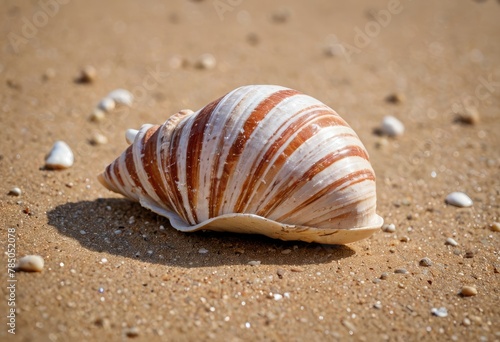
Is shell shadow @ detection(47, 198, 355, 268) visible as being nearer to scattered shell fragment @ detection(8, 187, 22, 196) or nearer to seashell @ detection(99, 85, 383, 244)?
seashell @ detection(99, 85, 383, 244)

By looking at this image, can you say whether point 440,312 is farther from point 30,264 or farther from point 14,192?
point 14,192

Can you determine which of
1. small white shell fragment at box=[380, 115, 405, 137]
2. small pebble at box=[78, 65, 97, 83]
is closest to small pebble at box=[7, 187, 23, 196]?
small pebble at box=[78, 65, 97, 83]

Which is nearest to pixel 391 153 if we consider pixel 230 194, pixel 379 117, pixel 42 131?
pixel 379 117

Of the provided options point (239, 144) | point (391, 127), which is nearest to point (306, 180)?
point (239, 144)

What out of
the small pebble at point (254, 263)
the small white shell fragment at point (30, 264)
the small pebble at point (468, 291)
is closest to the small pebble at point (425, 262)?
the small pebble at point (468, 291)

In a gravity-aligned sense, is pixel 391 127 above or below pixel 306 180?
below

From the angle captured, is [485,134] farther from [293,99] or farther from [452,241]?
[293,99]
